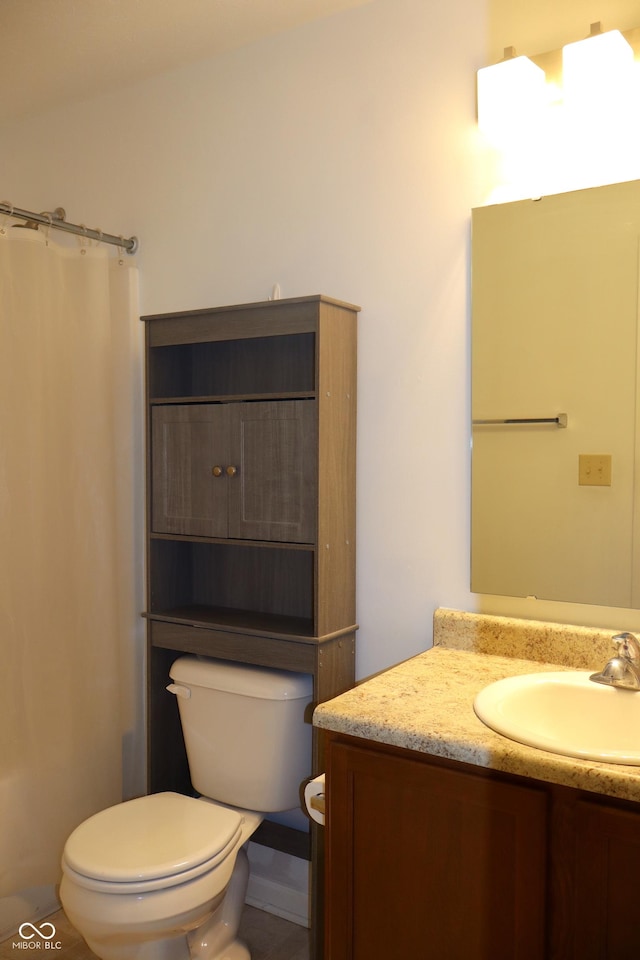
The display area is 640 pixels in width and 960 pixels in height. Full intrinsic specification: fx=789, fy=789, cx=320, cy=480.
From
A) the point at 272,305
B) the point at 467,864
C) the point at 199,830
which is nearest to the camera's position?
the point at 467,864

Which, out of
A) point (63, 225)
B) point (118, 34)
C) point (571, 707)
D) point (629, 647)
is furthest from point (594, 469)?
point (118, 34)

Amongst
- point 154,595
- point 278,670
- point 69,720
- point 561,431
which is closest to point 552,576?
point 561,431

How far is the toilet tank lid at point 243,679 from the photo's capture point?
192cm

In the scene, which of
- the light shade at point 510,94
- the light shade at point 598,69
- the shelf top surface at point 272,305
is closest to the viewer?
the light shade at point 598,69

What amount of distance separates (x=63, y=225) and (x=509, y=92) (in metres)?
1.23

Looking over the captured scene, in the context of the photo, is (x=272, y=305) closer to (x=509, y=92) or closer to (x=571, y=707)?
(x=509, y=92)

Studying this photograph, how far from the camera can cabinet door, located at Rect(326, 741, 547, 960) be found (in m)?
1.18

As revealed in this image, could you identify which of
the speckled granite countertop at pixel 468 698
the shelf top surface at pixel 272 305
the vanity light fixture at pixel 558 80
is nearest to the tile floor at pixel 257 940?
the speckled granite countertop at pixel 468 698

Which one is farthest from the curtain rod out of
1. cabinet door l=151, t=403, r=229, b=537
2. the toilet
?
the toilet

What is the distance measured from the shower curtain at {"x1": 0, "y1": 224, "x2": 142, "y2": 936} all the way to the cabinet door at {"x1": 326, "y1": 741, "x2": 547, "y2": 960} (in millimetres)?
1094

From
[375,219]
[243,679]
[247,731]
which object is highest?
[375,219]

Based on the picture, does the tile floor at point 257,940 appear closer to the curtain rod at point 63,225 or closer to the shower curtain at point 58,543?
the shower curtain at point 58,543

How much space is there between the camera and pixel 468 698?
4.73 ft

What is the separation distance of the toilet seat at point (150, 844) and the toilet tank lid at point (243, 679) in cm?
28
